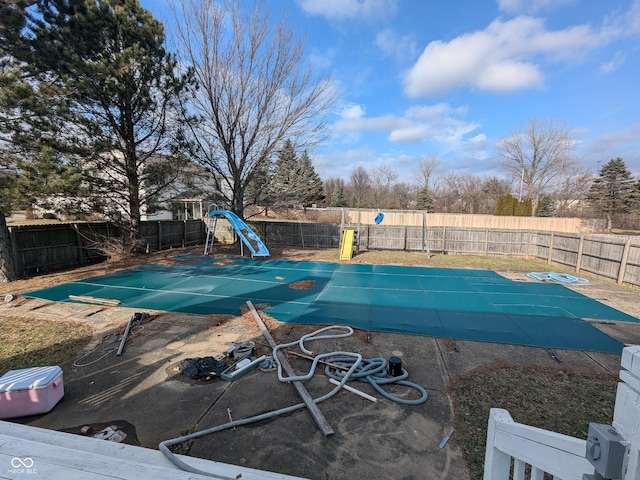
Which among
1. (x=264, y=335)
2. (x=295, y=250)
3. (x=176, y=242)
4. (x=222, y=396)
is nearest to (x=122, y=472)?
(x=222, y=396)

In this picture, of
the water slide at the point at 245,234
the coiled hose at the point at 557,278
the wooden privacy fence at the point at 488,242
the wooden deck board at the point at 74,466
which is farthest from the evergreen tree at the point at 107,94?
the coiled hose at the point at 557,278

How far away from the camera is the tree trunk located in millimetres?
8203

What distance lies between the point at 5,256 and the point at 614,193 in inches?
1642

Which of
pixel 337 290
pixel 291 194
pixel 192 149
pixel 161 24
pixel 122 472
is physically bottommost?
pixel 337 290

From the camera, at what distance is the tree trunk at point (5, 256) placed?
820 cm

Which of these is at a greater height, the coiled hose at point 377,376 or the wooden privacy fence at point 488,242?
the wooden privacy fence at point 488,242

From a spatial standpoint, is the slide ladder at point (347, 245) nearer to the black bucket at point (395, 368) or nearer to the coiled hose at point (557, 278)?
the coiled hose at point (557, 278)

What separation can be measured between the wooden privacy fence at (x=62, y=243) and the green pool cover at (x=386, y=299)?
7.67 feet

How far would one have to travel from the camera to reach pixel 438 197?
4300 centimetres

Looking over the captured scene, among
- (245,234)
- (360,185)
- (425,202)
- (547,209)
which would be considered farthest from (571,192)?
(245,234)

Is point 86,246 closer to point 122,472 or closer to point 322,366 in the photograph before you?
point 322,366

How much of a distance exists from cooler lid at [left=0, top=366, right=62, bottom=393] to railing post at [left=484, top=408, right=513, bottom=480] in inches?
160

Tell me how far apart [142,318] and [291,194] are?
959 centimetres

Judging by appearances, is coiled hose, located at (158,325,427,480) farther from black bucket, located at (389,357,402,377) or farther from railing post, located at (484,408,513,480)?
railing post, located at (484,408,513,480)
